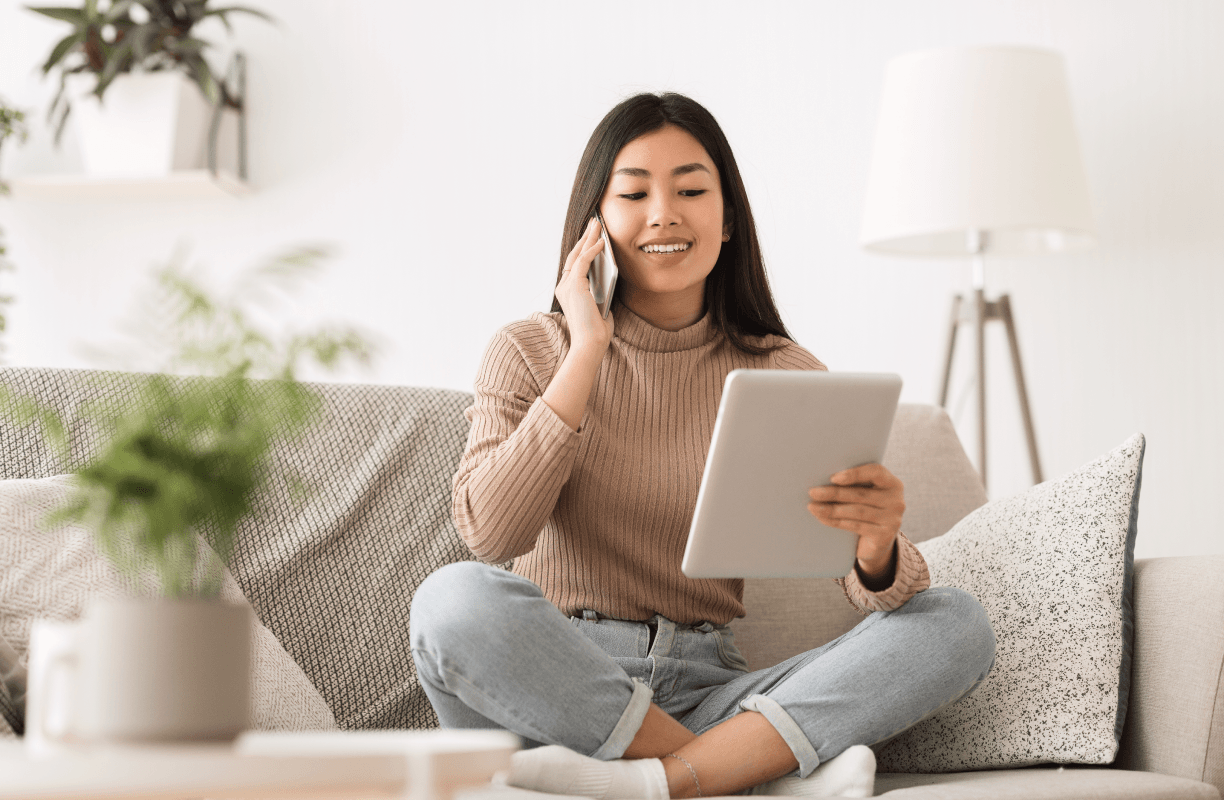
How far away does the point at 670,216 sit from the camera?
1538 millimetres

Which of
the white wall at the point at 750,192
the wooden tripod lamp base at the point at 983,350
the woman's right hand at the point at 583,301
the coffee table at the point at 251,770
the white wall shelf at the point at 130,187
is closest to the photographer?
the coffee table at the point at 251,770

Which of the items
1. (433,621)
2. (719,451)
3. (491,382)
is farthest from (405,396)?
(719,451)

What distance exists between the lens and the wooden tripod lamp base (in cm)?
247

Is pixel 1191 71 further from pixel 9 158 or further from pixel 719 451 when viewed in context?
pixel 9 158

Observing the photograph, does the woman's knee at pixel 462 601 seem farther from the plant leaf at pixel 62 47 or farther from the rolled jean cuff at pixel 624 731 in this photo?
the plant leaf at pixel 62 47

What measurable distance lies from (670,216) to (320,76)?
5.07 ft

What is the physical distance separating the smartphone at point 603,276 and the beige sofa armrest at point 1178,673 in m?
0.75

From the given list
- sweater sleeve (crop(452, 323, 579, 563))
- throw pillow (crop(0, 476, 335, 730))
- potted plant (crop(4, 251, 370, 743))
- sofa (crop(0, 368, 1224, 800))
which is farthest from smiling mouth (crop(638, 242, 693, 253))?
potted plant (crop(4, 251, 370, 743))

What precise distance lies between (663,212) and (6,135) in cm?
177

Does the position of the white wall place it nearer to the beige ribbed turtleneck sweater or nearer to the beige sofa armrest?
the beige ribbed turtleneck sweater

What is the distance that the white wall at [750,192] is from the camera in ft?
8.93

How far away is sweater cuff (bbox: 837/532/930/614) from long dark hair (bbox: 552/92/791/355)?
41 centimetres

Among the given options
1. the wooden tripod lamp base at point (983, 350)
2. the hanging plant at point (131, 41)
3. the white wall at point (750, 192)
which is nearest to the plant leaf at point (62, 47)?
the hanging plant at point (131, 41)

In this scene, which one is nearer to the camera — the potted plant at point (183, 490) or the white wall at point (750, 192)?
the potted plant at point (183, 490)
